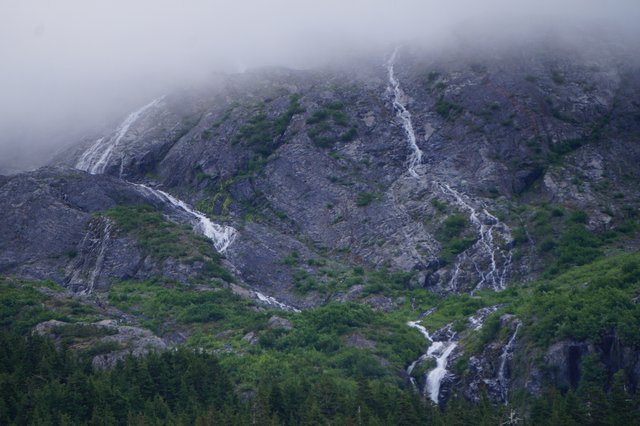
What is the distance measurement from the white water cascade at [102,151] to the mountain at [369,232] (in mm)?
512

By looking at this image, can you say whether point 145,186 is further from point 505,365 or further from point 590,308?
point 590,308

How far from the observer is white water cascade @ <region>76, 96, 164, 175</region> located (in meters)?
136

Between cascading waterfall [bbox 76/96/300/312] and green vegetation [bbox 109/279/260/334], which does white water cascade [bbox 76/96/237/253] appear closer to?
cascading waterfall [bbox 76/96/300/312]

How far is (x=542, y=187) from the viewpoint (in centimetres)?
11088

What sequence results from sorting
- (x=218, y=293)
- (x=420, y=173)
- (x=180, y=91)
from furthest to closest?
(x=180, y=91) → (x=420, y=173) → (x=218, y=293)

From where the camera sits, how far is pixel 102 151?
139 meters

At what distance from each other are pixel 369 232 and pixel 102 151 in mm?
49244

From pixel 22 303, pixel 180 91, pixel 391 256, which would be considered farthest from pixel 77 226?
pixel 180 91

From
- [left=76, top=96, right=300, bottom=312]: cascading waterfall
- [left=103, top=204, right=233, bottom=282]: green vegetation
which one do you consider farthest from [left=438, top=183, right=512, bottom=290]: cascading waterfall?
[left=103, top=204, right=233, bottom=282]: green vegetation

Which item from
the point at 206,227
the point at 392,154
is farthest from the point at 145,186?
the point at 392,154

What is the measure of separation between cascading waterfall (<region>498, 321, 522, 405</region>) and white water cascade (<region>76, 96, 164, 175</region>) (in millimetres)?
76662

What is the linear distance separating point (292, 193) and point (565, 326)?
53.6 metres

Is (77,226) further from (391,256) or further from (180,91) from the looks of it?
(180,91)

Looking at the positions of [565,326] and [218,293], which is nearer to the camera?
[565,326]
